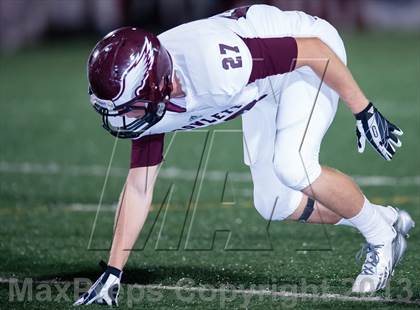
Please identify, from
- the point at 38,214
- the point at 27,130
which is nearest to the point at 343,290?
the point at 38,214

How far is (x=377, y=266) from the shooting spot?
13.4 ft

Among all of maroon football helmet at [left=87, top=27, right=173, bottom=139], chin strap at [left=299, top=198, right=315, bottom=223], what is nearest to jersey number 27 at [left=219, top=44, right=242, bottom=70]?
maroon football helmet at [left=87, top=27, right=173, bottom=139]

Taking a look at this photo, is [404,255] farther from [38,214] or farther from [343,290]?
[38,214]

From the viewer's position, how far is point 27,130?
8.84 metres

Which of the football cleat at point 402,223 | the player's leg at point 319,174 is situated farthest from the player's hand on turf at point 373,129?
the football cleat at point 402,223

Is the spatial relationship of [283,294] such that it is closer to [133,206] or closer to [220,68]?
[133,206]

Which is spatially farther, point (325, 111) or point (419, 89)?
point (419, 89)

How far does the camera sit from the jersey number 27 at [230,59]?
12.5 feet

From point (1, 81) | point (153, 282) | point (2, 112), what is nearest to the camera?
point (153, 282)

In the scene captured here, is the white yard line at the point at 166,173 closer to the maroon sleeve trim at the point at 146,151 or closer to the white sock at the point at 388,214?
the white sock at the point at 388,214

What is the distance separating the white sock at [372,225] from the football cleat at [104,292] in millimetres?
1014

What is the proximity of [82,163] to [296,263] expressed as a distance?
3174 millimetres

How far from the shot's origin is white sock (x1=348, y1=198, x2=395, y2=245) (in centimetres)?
409

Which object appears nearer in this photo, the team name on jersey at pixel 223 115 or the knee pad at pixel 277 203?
the team name on jersey at pixel 223 115
